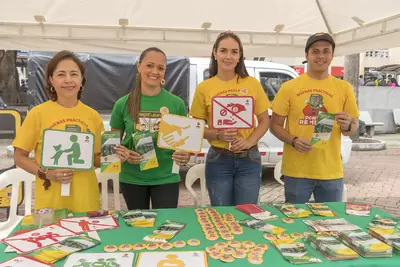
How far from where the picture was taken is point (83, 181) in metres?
2.48

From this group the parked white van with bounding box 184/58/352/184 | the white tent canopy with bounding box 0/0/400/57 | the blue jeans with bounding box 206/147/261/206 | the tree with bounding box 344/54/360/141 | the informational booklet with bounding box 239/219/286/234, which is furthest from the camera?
the tree with bounding box 344/54/360/141

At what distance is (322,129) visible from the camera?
2684mm

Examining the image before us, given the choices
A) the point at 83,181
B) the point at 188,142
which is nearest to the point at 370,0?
the point at 188,142

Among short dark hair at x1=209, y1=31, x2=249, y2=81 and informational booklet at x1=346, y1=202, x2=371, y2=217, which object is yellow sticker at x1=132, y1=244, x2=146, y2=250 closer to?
informational booklet at x1=346, y1=202, x2=371, y2=217

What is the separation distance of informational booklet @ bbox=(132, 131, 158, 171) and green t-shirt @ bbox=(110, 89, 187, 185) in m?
0.10

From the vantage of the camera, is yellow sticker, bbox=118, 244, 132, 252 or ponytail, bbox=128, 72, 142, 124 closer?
yellow sticker, bbox=118, 244, 132, 252

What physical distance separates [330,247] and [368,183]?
606 centimetres

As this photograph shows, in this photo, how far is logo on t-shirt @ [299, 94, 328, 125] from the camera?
9.52 feet

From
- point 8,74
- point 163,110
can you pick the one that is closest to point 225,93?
point 163,110

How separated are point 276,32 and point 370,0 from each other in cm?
140

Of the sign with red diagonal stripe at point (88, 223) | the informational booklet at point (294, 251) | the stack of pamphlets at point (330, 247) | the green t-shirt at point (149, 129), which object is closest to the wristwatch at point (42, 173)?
the sign with red diagonal stripe at point (88, 223)

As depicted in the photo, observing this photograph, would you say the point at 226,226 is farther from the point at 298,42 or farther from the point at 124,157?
the point at 298,42

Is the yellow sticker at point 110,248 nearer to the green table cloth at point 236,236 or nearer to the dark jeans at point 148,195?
the green table cloth at point 236,236

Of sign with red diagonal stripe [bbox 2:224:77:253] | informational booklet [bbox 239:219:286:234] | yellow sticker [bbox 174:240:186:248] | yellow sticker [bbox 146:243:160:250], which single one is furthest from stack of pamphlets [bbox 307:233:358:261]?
sign with red diagonal stripe [bbox 2:224:77:253]
